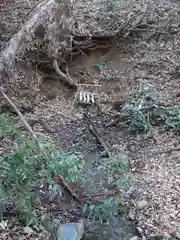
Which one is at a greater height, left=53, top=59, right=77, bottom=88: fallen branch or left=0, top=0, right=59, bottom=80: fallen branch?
left=0, top=0, right=59, bottom=80: fallen branch

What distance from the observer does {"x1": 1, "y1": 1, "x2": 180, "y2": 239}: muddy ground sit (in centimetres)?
387

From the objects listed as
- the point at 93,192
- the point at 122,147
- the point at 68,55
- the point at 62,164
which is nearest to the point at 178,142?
the point at 122,147

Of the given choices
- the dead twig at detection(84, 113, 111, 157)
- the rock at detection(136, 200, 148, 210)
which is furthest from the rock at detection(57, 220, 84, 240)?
the dead twig at detection(84, 113, 111, 157)

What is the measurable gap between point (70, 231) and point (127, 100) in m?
2.80

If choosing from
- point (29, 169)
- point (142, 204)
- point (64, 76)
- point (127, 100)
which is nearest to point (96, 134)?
point (127, 100)

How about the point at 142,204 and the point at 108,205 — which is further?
the point at 142,204

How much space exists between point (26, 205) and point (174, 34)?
4788mm

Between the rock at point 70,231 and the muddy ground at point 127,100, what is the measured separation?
0.36 m

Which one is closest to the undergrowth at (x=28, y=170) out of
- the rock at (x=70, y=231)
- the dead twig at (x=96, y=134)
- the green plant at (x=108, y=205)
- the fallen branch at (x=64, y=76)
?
the rock at (x=70, y=231)

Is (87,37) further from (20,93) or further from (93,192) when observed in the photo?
(93,192)

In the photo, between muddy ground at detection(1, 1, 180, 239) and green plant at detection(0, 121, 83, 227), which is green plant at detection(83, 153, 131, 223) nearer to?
muddy ground at detection(1, 1, 180, 239)

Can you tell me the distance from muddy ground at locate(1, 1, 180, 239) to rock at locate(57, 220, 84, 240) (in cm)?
36

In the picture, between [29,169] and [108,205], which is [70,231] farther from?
[29,169]

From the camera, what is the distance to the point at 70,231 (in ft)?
11.1
